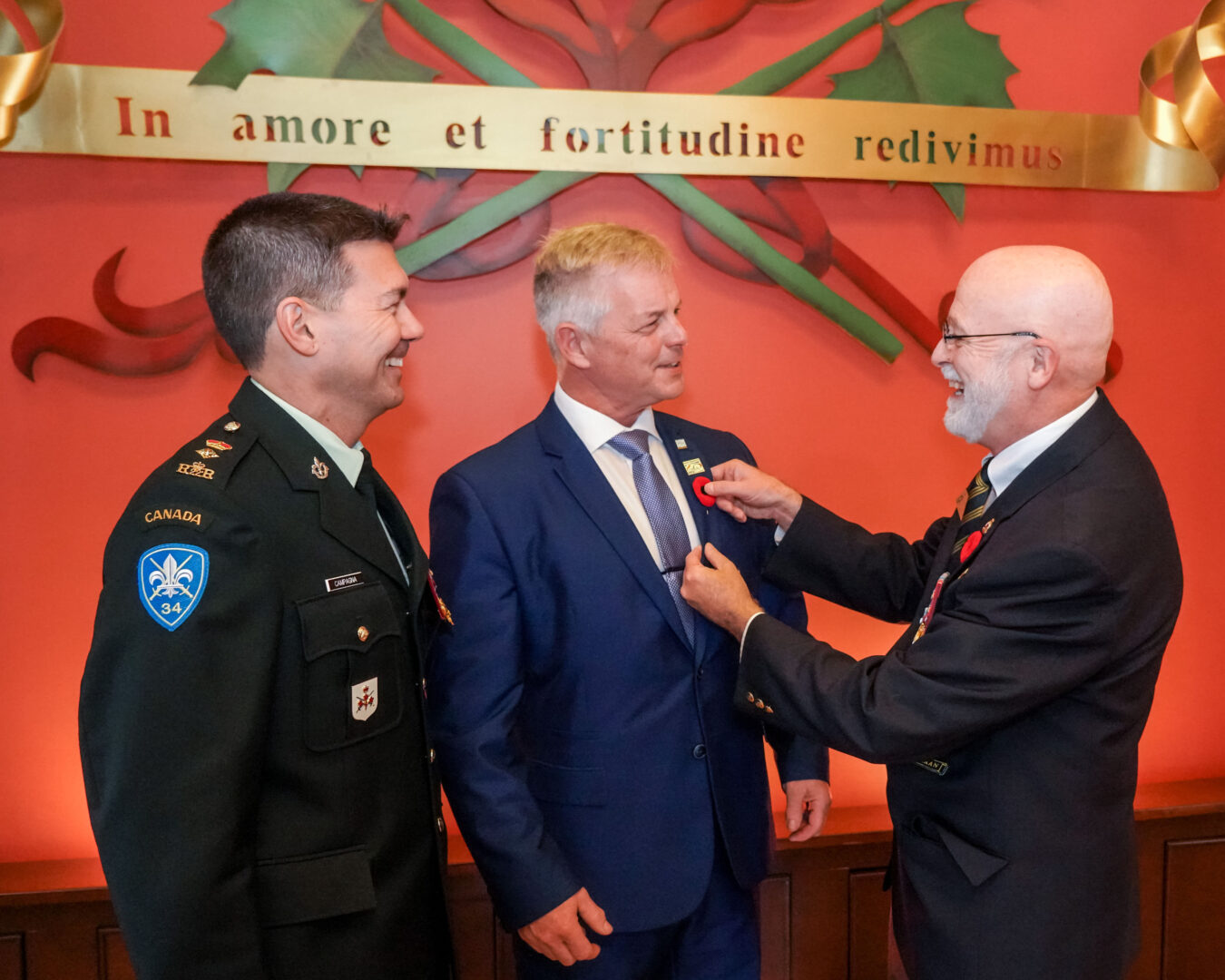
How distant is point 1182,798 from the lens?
102 inches

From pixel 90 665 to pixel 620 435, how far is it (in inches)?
37.3

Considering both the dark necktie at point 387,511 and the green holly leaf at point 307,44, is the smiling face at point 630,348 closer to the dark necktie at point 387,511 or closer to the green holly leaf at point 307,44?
the dark necktie at point 387,511

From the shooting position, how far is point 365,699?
127cm

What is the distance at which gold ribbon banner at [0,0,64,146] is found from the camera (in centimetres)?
198

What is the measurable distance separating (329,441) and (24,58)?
4.31 ft

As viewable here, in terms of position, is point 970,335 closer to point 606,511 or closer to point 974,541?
point 974,541

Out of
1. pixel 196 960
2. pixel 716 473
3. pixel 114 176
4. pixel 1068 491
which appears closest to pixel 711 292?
pixel 716 473

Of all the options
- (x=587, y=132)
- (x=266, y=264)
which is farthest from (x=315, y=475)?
(x=587, y=132)

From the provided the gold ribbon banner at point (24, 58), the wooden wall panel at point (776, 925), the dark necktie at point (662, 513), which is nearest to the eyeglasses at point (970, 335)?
the dark necktie at point (662, 513)

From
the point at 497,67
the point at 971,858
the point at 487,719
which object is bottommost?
the point at 971,858

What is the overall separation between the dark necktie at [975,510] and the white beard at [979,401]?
8 cm

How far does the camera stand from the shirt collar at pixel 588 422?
5.65ft

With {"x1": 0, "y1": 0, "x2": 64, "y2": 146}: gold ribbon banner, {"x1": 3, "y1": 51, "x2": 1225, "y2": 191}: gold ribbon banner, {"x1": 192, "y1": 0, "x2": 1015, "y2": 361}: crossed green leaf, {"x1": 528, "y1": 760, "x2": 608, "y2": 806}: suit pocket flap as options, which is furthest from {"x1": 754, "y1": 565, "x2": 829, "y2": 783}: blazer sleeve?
{"x1": 0, "y1": 0, "x2": 64, "y2": 146}: gold ribbon banner

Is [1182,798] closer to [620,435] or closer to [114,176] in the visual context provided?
[620,435]
